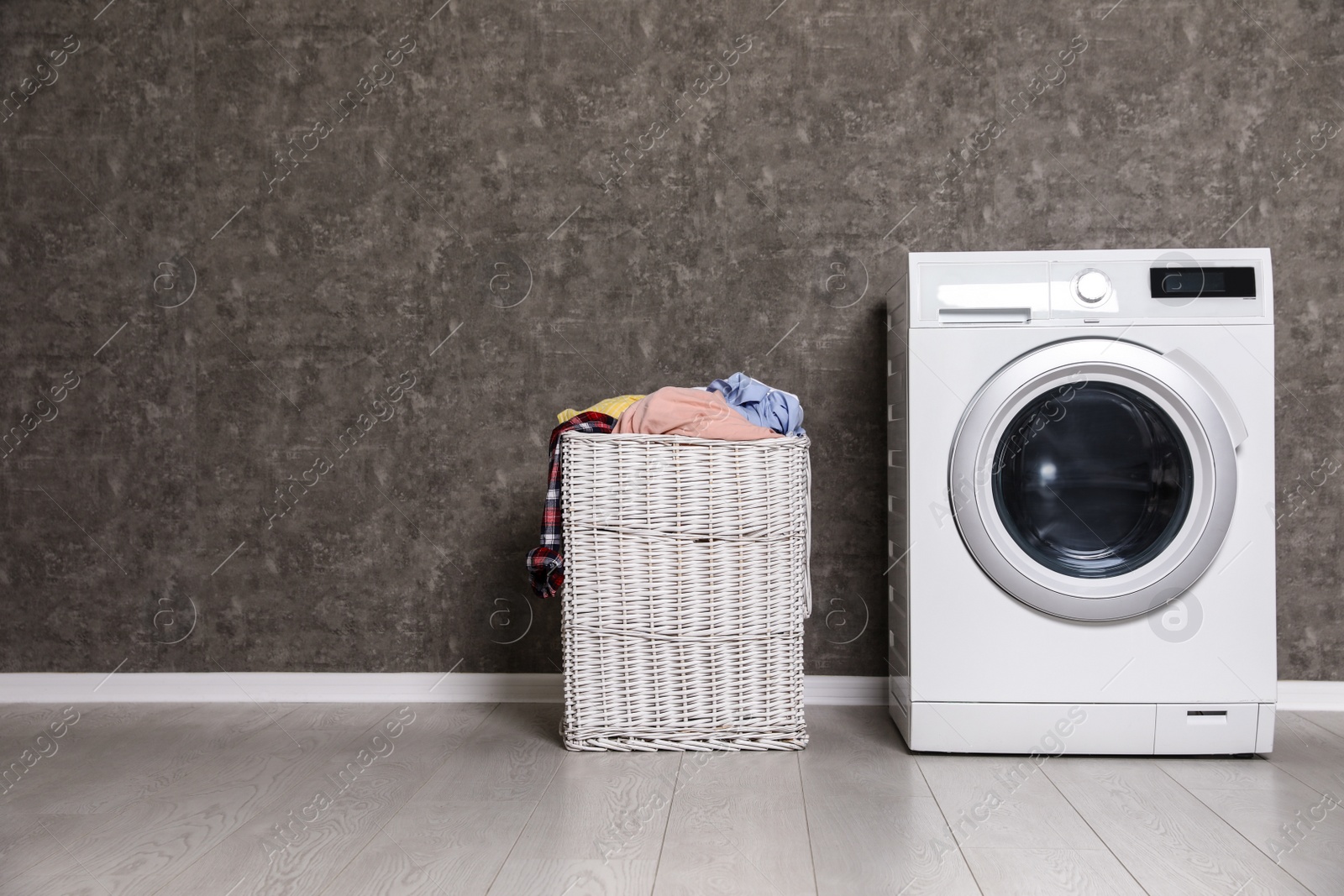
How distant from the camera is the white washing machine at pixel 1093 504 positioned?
159 cm

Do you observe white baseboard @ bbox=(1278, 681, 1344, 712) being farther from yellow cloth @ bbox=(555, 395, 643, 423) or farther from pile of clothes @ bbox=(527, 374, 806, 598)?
yellow cloth @ bbox=(555, 395, 643, 423)

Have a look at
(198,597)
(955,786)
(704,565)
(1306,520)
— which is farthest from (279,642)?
(1306,520)

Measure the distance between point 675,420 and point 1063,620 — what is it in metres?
0.80

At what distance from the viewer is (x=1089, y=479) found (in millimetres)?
1617

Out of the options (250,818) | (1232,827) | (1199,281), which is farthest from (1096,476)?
(250,818)

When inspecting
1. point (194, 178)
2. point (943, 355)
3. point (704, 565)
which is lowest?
point (704, 565)

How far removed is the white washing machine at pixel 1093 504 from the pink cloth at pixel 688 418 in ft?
1.06

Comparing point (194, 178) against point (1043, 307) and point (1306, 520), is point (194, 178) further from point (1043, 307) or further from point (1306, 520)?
point (1306, 520)

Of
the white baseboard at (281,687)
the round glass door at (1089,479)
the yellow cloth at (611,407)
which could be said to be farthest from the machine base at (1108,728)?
the white baseboard at (281,687)

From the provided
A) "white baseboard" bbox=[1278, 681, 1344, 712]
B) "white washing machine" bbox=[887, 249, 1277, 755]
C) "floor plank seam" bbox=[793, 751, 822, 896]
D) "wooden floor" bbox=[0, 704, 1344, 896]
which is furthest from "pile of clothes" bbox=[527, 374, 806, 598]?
"white baseboard" bbox=[1278, 681, 1344, 712]

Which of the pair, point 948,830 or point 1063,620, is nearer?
point 948,830

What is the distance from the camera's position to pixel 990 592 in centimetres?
161

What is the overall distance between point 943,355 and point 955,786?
759 mm

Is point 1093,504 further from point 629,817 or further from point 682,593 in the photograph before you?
point 629,817
